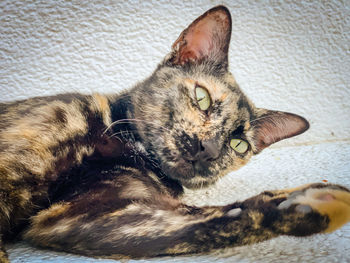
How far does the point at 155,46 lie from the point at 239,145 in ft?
1.21

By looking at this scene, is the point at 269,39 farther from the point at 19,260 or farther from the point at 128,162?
the point at 19,260

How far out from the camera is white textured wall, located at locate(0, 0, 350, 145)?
730 mm

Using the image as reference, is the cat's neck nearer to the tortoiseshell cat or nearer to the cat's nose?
the tortoiseshell cat

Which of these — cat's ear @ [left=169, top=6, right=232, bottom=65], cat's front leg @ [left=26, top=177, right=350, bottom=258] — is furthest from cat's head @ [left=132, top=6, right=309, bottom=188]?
cat's front leg @ [left=26, top=177, right=350, bottom=258]

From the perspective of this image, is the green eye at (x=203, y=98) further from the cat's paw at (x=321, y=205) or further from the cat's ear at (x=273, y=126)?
the cat's paw at (x=321, y=205)

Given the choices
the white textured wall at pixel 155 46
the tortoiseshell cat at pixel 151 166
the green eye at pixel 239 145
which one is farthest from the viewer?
the green eye at pixel 239 145

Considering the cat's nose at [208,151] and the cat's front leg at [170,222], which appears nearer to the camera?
the cat's front leg at [170,222]

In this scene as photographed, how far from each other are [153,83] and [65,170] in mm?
326

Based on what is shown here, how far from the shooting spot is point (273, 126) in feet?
3.01

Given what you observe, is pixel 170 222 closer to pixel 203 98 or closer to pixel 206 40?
pixel 203 98

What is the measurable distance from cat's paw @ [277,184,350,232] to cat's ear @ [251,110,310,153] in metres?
0.21

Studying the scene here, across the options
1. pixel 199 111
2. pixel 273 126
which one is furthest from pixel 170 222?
pixel 273 126

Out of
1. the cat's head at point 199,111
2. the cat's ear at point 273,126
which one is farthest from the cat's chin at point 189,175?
the cat's ear at point 273,126

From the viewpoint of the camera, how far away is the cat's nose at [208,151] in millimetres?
733
